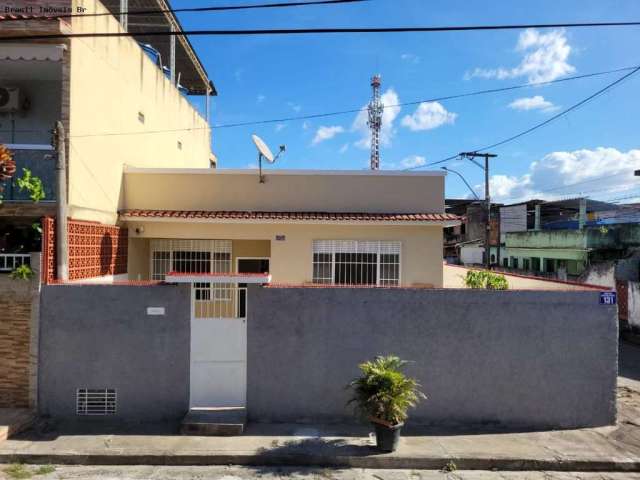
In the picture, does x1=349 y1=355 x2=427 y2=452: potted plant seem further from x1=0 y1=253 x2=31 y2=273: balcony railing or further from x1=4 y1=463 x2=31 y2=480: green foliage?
x1=0 y1=253 x2=31 y2=273: balcony railing

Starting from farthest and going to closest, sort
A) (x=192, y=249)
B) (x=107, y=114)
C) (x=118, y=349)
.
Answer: (x=192, y=249)
(x=107, y=114)
(x=118, y=349)

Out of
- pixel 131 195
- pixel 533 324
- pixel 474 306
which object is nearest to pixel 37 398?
pixel 131 195

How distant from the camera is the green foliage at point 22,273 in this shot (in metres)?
6.16

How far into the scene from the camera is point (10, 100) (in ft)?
29.8

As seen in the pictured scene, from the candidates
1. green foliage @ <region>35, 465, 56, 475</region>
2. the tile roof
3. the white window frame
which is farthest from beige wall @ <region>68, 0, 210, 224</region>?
green foliage @ <region>35, 465, 56, 475</region>

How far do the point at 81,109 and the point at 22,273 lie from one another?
338 centimetres

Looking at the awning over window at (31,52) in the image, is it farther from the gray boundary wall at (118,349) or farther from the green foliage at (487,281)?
the green foliage at (487,281)

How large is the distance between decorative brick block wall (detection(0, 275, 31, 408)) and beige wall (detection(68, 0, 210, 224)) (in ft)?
5.71

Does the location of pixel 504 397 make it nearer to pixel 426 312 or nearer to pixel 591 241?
pixel 426 312

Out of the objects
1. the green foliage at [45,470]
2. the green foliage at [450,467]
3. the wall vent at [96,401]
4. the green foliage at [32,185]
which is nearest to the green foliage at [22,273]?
the green foliage at [32,185]

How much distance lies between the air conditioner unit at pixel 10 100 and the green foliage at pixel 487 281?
10.3 metres

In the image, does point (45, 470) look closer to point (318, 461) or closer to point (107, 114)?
point (318, 461)

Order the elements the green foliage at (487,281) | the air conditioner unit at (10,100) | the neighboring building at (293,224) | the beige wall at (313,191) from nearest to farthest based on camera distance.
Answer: the green foliage at (487,281) → the air conditioner unit at (10,100) → the neighboring building at (293,224) → the beige wall at (313,191)

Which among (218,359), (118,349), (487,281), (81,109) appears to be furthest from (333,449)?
(81,109)
